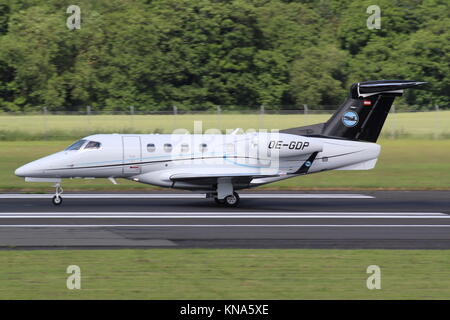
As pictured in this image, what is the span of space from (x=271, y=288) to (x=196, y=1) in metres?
51.4

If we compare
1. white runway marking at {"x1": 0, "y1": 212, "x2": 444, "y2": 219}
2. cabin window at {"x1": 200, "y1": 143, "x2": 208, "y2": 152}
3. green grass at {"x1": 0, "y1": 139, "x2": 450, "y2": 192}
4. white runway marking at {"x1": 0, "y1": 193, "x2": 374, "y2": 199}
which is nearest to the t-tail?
white runway marking at {"x1": 0, "y1": 193, "x2": 374, "y2": 199}

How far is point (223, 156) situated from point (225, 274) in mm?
9988

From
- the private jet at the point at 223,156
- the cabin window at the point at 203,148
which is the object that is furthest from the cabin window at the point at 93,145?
the cabin window at the point at 203,148

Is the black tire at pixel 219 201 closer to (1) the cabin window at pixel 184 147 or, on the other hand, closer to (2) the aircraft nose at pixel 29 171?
(1) the cabin window at pixel 184 147

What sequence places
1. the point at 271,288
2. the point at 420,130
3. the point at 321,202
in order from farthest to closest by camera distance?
1. the point at 420,130
2. the point at 321,202
3. the point at 271,288

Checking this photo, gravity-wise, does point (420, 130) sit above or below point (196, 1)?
below

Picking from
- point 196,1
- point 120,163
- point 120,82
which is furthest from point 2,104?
point 120,163

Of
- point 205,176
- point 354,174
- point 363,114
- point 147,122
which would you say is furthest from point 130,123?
point 205,176

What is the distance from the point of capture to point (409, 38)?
6209 cm

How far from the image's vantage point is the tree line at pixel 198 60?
188 ft

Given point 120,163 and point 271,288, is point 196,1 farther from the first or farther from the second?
point 271,288

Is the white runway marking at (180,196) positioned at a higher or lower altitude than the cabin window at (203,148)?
lower

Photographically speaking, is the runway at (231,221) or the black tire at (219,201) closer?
the runway at (231,221)

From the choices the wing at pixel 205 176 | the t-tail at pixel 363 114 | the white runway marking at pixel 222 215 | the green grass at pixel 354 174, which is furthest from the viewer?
the green grass at pixel 354 174
